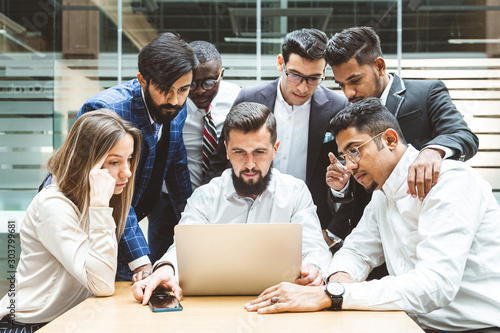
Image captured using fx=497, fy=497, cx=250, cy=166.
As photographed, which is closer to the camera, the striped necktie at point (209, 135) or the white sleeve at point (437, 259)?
the white sleeve at point (437, 259)

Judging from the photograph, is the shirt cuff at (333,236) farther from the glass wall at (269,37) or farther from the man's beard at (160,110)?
the glass wall at (269,37)

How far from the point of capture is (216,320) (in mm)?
1620

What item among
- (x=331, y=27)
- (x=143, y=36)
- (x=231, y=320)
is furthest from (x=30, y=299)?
(x=331, y=27)

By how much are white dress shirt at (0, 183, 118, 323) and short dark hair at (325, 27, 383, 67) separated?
1.31 m

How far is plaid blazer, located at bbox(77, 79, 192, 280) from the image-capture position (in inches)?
93.4

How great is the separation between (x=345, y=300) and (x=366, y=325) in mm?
152

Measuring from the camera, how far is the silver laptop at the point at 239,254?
1.77 meters

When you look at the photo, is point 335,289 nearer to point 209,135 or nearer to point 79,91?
point 209,135

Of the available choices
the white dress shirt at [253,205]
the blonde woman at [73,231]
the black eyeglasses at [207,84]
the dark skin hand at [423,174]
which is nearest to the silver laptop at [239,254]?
the blonde woman at [73,231]

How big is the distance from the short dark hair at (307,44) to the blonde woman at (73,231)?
1.07 metres

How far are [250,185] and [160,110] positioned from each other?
591mm

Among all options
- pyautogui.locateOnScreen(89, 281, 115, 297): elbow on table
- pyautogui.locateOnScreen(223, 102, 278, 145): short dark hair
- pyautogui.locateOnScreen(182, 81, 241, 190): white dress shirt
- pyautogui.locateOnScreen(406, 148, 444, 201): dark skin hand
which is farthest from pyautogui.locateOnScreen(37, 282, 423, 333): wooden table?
pyautogui.locateOnScreen(182, 81, 241, 190): white dress shirt

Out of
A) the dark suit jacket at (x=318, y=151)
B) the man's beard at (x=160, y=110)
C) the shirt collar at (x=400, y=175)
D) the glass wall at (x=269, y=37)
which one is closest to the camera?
the shirt collar at (x=400, y=175)

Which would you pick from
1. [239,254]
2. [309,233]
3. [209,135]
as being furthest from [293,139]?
[239,254]
